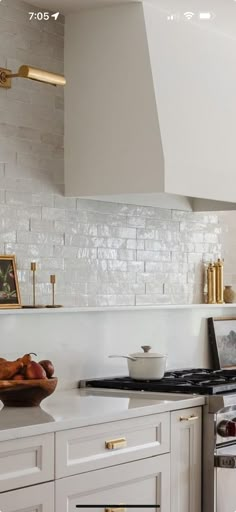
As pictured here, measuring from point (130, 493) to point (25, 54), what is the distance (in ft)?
6.72

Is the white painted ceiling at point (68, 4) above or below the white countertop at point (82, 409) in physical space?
above

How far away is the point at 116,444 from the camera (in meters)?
3.79

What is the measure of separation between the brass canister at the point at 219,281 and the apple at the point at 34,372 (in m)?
2.01

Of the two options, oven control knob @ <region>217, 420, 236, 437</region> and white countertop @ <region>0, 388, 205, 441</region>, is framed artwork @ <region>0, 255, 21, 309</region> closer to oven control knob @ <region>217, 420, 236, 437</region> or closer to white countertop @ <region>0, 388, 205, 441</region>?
white countertop @ <region>0, 388, 205, 441</region>

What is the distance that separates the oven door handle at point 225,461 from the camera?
4.15 m

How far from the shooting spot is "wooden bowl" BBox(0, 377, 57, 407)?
3.81 metres

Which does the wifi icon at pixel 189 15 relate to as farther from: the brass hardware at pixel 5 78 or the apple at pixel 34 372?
the apple at pixel 34 372

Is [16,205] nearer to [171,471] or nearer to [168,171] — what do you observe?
[168,171]

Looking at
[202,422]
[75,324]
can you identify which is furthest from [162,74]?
[202,422]

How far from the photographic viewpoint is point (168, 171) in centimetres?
451

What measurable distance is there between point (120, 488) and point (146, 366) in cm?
92

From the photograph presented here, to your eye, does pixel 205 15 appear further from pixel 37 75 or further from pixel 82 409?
pixel 82 409

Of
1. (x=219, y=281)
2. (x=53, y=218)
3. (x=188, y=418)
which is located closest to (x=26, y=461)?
(x=188, y=418)

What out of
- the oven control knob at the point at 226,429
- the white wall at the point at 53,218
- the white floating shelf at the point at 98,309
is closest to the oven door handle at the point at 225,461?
the oven control knob at the point at 226,429
